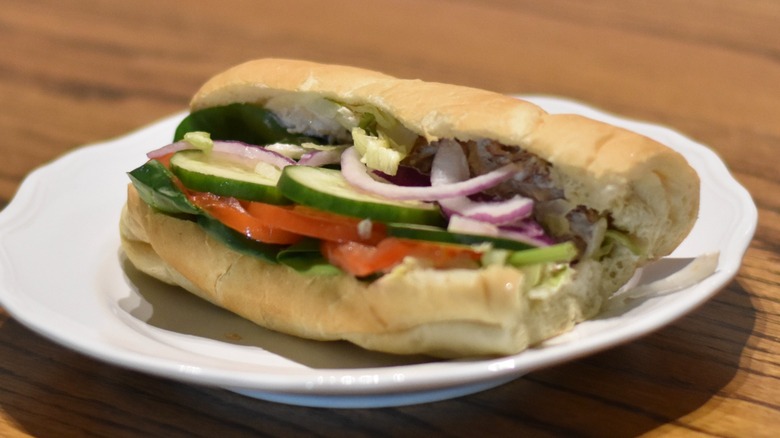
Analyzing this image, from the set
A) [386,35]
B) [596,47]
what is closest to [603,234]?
[596,47]

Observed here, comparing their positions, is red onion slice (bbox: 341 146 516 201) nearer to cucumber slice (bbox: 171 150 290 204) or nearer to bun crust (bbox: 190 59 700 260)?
bun crust (bbox: 190 59 700 260)

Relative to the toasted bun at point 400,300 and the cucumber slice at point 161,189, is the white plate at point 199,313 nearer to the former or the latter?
the toasted bun at point 400,300

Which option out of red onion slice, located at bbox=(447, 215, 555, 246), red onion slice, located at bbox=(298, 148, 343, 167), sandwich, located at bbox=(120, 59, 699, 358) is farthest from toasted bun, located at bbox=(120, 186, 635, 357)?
red onion slice, located at bbox=(298, 148, 343, 167)

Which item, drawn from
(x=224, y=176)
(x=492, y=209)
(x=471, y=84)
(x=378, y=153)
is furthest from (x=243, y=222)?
(x=471, y=84)

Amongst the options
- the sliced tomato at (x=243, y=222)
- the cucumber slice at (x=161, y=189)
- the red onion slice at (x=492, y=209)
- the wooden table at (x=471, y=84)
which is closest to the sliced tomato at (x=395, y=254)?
the red onion slice at (x=492, y=209)

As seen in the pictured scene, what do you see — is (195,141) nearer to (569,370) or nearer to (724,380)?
(569,370)

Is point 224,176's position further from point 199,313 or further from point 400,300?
point 400,300
